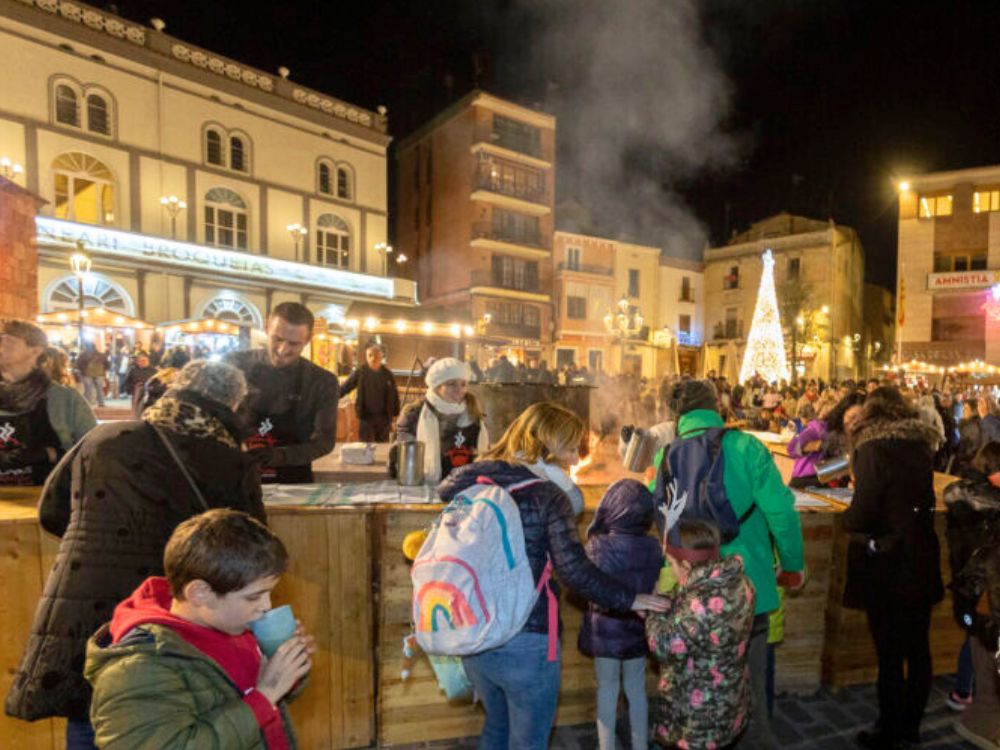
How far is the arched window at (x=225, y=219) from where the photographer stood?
2472 cm

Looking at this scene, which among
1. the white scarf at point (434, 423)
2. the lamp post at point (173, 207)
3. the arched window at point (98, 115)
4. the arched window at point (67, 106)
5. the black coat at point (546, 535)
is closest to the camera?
the black coat at point (546, 535)

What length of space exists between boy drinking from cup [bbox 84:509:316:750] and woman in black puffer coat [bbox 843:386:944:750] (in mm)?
2997

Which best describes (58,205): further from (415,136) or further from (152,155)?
(415,136)

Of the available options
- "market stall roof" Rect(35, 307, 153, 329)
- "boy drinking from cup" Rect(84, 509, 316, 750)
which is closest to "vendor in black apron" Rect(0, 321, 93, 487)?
"boy drinking from cup" Rect(84, 509, 316, 750)

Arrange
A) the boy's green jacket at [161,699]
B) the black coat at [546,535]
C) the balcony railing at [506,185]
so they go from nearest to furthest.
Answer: the boy's green jacket at [161,699]
the black coat at [546,535]
the balcony railing at [506,185]

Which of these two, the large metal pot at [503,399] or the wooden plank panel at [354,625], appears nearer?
the wooden plank panel at [354,625]

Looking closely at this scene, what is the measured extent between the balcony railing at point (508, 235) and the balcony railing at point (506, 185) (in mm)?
1861

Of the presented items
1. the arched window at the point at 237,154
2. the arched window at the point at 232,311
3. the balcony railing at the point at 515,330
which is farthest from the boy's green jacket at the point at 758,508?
the balcony railing at the point at 515,330

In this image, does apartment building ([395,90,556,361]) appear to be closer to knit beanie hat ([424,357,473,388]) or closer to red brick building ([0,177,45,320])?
red brick building ([0,177,45,320])

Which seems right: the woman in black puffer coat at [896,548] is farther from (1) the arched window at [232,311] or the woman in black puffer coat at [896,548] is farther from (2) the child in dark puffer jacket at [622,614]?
(1) the arched window at [232,311]

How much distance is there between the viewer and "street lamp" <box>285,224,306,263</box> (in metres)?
26.6

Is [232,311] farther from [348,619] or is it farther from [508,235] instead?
[348,619]

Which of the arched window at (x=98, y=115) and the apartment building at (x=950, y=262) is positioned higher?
the arched window at (x=98, y=115)

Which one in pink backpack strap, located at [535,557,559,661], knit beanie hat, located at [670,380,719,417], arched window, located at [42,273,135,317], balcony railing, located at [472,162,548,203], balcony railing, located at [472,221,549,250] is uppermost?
balcony railing, located at [472,162,548,203]
